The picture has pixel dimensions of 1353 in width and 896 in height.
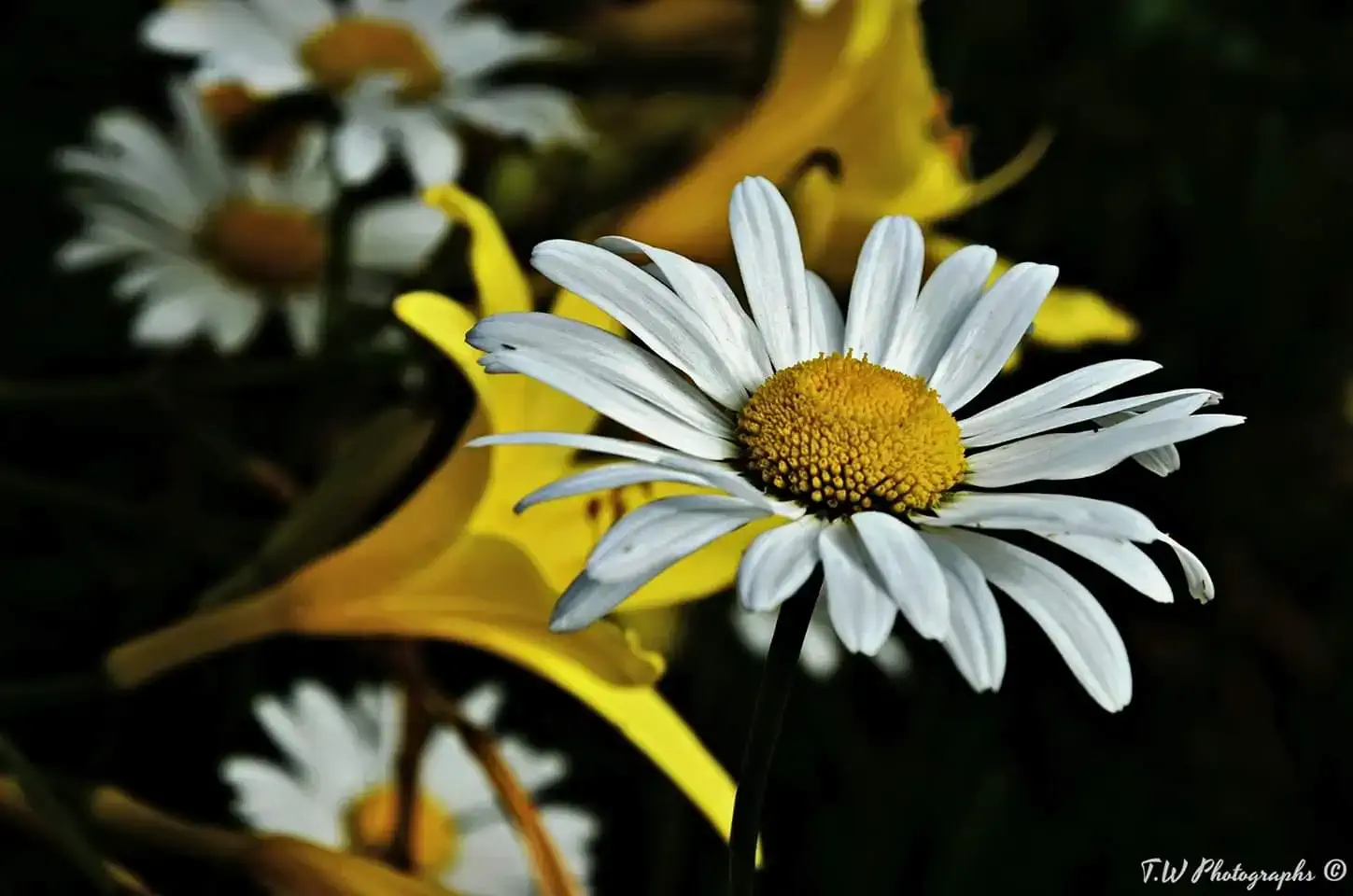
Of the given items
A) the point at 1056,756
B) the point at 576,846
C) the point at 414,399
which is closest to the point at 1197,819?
the point at 1056,756

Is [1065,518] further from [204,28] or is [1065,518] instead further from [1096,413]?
[204,28]

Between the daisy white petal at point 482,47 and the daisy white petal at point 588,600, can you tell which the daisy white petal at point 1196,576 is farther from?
the daisy white petal at point 482,47

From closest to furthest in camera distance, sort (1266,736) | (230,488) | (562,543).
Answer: (562,543)
(230,488)
(1266,736)

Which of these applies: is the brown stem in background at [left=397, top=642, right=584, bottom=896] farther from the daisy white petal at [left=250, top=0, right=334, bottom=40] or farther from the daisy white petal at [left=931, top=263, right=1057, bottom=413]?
the daisy white petal at [left=250, top=0, right=334, bottom=40]

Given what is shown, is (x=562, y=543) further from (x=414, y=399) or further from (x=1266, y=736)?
(x=1266, y=736)

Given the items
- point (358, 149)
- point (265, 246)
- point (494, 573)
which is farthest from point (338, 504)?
point (265, 246)

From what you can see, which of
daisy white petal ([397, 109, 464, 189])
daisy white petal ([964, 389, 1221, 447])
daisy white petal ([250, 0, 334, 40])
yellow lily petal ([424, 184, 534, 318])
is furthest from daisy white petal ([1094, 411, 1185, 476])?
daisy white petal ([250, 0, 334, 40])

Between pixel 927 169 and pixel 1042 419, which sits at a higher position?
pixel 927 169

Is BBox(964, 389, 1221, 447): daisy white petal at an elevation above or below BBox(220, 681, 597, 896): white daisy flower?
below
